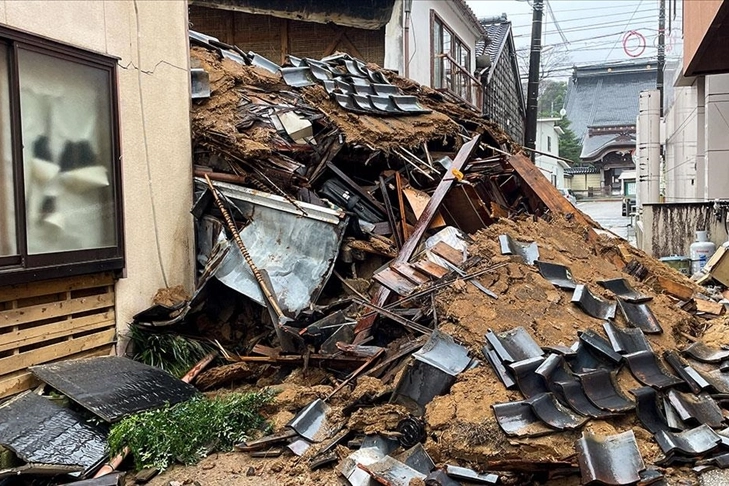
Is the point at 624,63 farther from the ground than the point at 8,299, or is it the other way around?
the point at 624,63

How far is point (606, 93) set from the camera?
41.3 m

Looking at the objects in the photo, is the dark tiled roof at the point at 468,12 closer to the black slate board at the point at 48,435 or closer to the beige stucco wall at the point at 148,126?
the beige stucco wall at the point at 148,126

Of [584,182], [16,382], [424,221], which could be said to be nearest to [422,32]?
[424,221]

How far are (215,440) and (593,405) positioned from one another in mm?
2730

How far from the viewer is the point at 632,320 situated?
5.17 metres

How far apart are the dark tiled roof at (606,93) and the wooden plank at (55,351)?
3716cm

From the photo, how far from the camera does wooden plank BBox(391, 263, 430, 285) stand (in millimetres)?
5711

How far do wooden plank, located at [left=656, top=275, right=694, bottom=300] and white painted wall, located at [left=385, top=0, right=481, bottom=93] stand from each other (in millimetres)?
7773

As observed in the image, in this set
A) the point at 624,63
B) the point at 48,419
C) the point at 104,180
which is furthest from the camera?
the point at 624,63

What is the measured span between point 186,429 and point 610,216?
79.8 feet

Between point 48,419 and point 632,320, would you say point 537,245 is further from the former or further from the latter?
point 48,419

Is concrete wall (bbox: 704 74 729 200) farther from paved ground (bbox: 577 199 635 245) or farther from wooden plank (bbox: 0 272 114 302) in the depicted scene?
wooden plank (bbox: 0 272 114 302)

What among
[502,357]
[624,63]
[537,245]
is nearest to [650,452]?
[502,357]

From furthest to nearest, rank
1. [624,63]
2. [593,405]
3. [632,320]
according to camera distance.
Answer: [624,63]
[632,320]
[593,405]
